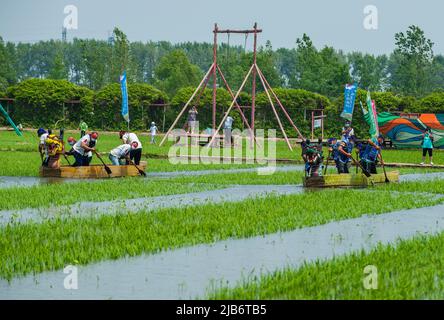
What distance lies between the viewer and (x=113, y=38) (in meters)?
89.0

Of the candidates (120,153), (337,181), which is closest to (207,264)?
(337,181)

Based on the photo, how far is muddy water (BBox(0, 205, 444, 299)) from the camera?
10.5 m

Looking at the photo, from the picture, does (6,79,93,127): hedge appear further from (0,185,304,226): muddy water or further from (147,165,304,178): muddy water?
(0,185,304,226): muddy water

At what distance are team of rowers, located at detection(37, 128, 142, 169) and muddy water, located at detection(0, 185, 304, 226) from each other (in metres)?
4.87

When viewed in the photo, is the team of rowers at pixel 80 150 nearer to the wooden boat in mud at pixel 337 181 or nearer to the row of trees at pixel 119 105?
the wooden boat in mud at pixel 337 181

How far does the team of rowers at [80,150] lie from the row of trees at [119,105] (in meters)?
32.9

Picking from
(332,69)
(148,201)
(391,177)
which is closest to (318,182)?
(391,177)

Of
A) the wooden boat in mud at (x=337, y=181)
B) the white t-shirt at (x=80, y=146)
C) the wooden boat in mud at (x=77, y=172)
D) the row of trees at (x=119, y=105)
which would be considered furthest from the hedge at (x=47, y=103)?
the wooden boat in mud at (x=337, y=181)

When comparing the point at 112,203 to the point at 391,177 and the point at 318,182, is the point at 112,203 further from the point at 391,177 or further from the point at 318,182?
the point at 391,177

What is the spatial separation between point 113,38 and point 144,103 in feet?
82.3

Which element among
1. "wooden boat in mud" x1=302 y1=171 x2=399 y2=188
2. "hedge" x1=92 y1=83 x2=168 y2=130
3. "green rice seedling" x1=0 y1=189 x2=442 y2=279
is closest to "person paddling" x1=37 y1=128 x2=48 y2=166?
"wooden boat in mud" x1=302 y1=171 x2=399 y2=188

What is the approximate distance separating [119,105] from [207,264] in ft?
178

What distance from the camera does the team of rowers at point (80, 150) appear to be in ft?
89.4

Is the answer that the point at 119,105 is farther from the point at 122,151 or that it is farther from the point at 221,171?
the point at 122,151
